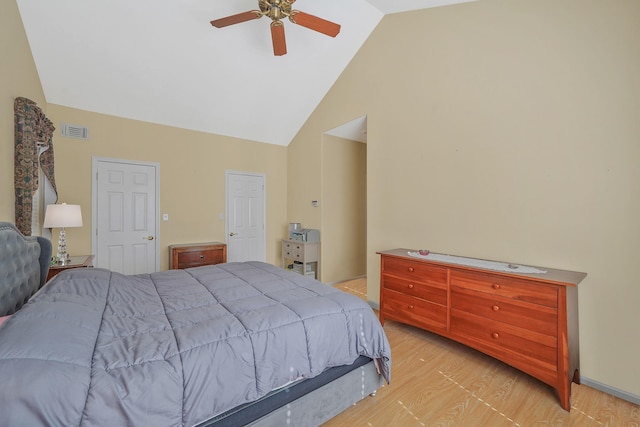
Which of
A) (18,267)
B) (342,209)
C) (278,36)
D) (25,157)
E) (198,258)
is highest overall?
(278,36)

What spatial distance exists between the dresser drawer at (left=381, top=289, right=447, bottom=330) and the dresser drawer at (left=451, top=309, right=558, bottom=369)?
13 centimetres

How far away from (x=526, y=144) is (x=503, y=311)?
1394 mm

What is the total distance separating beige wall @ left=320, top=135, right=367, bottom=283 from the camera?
463 centimetres

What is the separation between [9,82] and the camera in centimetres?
218

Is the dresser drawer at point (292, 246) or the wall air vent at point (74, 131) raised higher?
the wall air vent at point (74, 131)

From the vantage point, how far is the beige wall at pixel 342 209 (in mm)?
4629

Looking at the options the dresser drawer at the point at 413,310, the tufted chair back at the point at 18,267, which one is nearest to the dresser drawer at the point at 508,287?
the dresser drawer at the point at 413,310

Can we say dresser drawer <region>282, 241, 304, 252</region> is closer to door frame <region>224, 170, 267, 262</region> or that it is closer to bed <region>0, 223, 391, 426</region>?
door frame <region>224, 170, 267, 262</region>

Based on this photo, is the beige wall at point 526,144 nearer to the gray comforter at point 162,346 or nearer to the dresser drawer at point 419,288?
the dresser drawer at point 419,288

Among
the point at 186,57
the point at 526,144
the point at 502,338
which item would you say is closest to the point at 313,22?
the point at 186,57

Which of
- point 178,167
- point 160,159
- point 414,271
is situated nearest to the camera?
point 414,271

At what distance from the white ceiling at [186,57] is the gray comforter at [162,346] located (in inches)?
100

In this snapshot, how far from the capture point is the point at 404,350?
8.35 feet

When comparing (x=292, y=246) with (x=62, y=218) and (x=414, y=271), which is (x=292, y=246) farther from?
(x=62, y=218)
